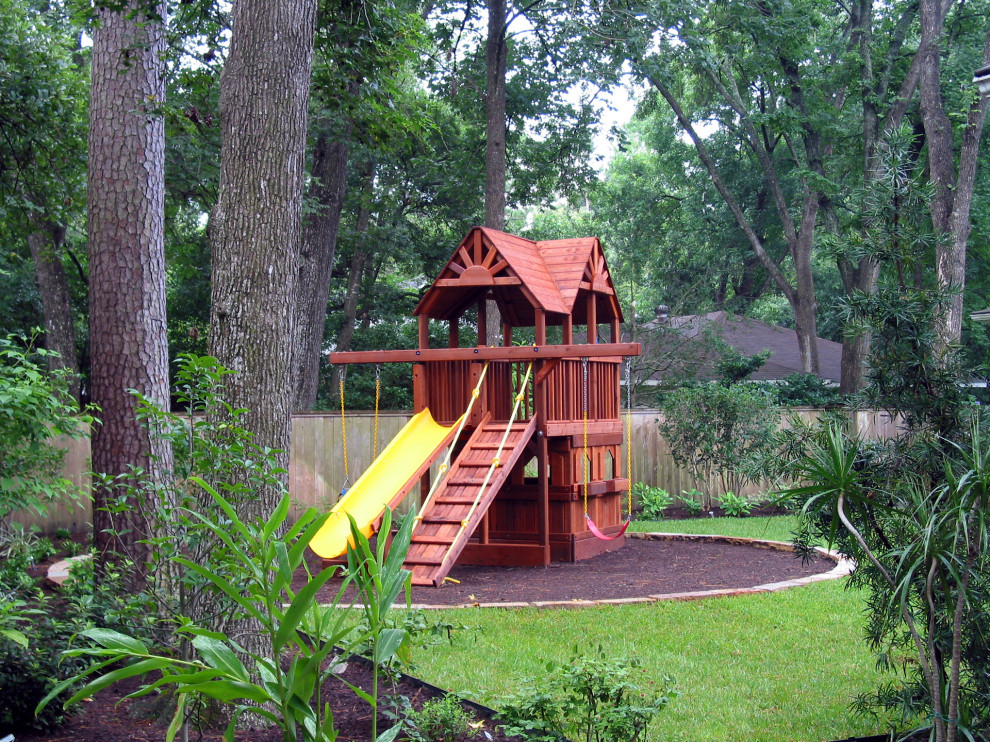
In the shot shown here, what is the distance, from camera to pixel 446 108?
73.3 ft

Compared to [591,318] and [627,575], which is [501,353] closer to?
[591,318]

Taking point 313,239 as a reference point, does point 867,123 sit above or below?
above

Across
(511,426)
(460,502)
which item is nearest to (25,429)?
(460,502)

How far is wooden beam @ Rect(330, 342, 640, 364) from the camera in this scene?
30.4 ft

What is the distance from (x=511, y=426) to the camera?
33.2 feet

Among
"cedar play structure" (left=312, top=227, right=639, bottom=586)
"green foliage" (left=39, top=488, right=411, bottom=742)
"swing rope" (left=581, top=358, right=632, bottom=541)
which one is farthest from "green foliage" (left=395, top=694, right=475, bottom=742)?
"swing rope" (left=581, top=358, right=632, bottom=541)

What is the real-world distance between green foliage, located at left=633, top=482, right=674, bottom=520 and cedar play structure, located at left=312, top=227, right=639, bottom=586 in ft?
11.7

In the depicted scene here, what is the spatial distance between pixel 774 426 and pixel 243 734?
1235cm

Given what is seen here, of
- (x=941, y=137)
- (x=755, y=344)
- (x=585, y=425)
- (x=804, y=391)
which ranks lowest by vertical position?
(x=585, y=425)

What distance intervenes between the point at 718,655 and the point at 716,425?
9669 millimetres

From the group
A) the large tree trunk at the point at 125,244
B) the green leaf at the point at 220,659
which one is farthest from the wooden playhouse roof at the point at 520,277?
the green leaf at the point at 220,659

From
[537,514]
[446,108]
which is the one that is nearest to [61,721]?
[537,514]

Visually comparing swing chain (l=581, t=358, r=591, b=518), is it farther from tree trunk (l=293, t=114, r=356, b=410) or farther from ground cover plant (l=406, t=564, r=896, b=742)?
tree trunk (l=293, t=114, r=356, b=410)

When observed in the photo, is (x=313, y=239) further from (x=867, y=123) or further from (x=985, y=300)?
(x=985, y=300)
